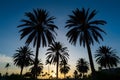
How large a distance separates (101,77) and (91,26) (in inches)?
508

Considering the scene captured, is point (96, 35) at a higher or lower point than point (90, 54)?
higher

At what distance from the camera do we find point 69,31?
33188 millimetres

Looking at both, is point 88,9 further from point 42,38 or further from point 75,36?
point 42,38

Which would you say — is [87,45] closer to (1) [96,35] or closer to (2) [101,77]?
(1) [96,35]

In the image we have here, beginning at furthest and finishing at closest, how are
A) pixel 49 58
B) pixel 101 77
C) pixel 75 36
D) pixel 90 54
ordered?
1. pixel 49 58
2. pixel 75 36
3. pixel 90 54
4. pixel 101 77

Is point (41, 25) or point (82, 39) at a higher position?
point (41, 25)

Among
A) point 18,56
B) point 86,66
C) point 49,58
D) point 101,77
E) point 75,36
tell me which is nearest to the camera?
point 101,77

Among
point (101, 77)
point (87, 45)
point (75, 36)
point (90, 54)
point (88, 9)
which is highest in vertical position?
point (88, 9)

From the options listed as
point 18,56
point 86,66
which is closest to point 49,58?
point 18,56

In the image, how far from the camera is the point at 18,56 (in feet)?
193

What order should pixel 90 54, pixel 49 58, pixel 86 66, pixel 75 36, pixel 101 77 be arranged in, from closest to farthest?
pixel 101 77
pixel 90 54
pixel 75 36
pixel 49 58
pixel 86 66

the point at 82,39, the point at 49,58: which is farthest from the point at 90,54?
the point at 49,58

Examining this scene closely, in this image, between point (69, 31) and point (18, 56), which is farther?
point (18, 56)

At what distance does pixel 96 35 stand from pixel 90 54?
455 cm
